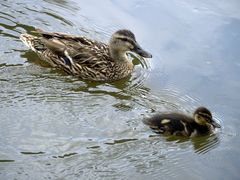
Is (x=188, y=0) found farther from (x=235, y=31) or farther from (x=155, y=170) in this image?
(x=155, y=170)

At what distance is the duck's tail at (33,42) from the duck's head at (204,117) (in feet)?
6.42

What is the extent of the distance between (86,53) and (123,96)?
74 cm

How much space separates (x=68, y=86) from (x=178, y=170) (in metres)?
1.57

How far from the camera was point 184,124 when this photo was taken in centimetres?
453

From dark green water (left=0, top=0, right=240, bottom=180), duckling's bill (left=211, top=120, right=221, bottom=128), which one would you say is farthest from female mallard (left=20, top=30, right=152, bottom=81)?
duckling's bill (left=211, top=120, right=221, bottom=128)

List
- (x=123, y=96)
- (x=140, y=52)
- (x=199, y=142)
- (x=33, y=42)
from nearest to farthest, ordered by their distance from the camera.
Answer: (x=199, y=142)
(x=123, y=96)
(x=140, y=52)
(x=33, y=42)

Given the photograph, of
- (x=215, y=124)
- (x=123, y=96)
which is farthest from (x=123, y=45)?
(x=215, y=124)

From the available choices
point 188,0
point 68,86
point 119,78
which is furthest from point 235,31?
point 68,86

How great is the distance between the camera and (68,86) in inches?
203

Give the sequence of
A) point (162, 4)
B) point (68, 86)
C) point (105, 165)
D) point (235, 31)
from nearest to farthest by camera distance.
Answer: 1. point (105, 165)
2. point (68, 86)
3. point (235, 31)
4. point (162, 4)

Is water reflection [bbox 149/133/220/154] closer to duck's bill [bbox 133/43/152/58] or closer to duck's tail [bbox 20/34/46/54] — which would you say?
duck's bill [bbox 133/43/152/58]

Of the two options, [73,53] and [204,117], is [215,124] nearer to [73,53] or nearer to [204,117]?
[204,117]

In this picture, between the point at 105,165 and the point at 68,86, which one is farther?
the point at 68,86

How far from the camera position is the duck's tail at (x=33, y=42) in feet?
18.4
